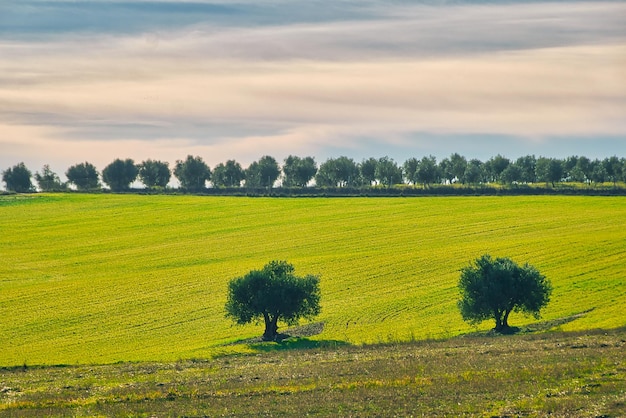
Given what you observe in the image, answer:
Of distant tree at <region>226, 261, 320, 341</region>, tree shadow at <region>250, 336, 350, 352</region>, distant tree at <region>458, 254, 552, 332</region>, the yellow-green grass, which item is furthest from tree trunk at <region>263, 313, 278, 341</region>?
distant tree at <region>458, 254, 552, 332</region>

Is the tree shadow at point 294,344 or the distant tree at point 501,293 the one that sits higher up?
the distant tree at point 501,293

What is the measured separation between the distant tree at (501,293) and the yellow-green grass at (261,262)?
2.77 metres

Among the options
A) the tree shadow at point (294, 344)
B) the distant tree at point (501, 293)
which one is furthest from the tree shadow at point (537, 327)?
the tree shadow at point (294, 344)

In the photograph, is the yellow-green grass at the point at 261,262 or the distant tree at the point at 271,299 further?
the distant tree at the point at 271,299

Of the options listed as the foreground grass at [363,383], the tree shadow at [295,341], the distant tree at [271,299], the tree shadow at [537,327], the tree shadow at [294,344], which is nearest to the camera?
the foreground grass at [363,383]

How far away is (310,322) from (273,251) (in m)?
35.1

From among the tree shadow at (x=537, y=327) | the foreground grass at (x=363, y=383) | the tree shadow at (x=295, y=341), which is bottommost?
the tree shadow at (x=295, y=341)

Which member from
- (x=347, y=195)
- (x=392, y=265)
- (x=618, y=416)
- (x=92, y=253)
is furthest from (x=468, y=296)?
(x=347, y=195)

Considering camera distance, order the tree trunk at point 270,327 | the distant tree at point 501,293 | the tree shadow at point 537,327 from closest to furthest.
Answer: the tree shadow at point 537,327 → the distant tree at point 501,293 → the tree trunk at point 270,327

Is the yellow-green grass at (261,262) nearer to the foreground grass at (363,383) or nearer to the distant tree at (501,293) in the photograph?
the distant tree at (501,293)

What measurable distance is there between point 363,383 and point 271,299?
29.5 m

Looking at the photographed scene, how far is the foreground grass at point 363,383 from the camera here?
39188 millimetres

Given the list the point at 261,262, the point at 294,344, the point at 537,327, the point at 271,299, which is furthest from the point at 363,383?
the point at 261,262

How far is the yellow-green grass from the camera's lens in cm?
7225
